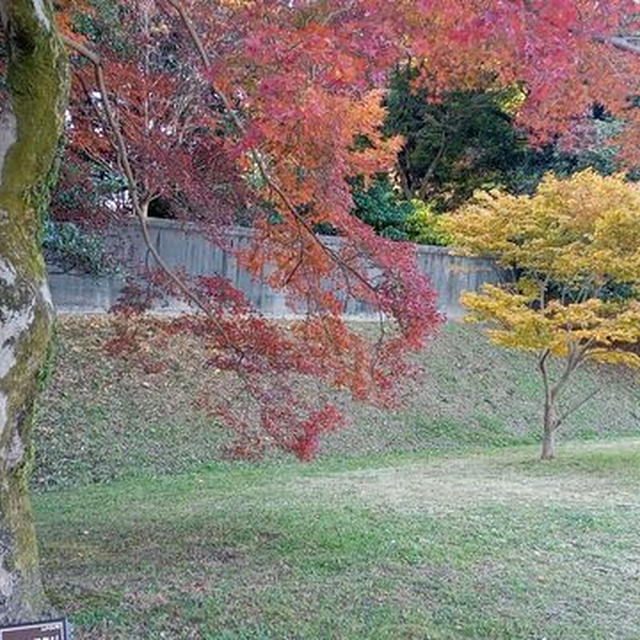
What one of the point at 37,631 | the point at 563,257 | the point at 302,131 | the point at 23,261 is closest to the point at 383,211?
the point at 563,257

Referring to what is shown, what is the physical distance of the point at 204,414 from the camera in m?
11.2

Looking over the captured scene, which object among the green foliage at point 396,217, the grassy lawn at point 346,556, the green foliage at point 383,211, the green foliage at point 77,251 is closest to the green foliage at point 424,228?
the green foliage at point 396,217

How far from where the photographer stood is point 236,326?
6.64 metres

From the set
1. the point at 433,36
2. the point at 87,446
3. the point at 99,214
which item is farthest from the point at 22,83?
the point at 87,446

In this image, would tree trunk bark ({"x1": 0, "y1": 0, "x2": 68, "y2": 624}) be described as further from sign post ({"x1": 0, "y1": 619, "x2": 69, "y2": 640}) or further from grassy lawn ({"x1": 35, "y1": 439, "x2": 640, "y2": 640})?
sign post ({"x1": 0, "y1": 619, "x2": 69, "y2": 640})

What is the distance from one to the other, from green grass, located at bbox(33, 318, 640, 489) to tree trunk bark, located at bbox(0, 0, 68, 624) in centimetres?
563

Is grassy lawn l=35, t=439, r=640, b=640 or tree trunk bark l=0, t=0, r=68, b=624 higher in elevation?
tree trunk bark l=0, t=0, r=68, b=624

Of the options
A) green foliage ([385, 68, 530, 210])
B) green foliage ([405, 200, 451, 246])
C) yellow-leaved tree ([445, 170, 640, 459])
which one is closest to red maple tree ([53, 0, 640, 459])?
yellow-leaved tree ([445, 170, 640, 459])

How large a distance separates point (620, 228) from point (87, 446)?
6384 millimetres

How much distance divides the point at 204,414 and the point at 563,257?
4812 millimetres

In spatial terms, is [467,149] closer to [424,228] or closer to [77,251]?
[424,228]

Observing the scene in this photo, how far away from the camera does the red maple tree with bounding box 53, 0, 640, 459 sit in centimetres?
558

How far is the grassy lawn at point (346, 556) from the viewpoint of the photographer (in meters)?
4.27

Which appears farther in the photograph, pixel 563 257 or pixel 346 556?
pixel 563 257
